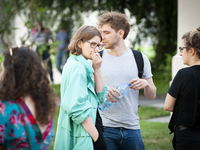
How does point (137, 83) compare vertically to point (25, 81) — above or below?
below

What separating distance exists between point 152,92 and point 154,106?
547cm

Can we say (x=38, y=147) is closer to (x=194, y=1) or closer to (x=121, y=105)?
(x=121, y=105)

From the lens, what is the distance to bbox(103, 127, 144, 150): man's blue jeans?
313 cm

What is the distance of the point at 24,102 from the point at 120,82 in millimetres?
1311

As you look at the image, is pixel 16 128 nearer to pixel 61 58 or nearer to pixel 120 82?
pixel 120 82

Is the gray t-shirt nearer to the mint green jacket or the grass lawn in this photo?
the mint green jacket

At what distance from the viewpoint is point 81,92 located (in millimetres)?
2355

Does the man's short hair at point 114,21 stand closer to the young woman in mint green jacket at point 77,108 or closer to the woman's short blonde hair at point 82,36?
the woman's short blonde hair at point 82,36

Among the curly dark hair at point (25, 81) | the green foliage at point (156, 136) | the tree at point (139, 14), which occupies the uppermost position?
the tree at point (139, 14)

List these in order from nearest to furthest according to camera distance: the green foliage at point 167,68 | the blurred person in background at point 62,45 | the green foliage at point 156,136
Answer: the green foliage at point 156,136, the blurred person in background at point 62,45, the green foliage at point 167,68

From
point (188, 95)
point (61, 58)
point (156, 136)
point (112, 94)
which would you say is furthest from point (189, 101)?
point (61, 58)

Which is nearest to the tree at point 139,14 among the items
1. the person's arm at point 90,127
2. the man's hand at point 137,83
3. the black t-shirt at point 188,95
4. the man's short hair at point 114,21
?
the man's short hair at point 114,21

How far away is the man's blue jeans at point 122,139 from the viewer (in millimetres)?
3129

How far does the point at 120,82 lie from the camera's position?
10.7 ft
